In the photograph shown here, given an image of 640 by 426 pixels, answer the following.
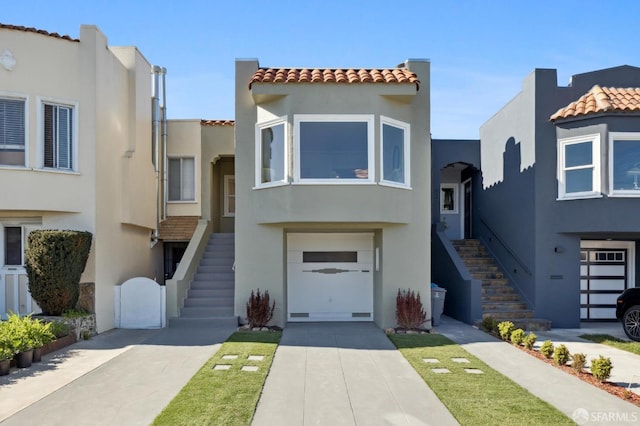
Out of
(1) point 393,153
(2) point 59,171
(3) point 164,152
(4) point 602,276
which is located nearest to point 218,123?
(3) point 164,152

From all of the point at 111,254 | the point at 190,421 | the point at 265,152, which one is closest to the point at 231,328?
the point at 111,254

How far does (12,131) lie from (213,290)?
239 inches

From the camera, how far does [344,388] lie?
280 inches

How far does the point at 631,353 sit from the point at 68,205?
12514 mm

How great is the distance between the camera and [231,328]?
37.8 feet

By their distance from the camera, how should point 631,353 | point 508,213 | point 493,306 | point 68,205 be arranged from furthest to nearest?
point 508,213 → point 493,306 → point 68,205 → point 631,353

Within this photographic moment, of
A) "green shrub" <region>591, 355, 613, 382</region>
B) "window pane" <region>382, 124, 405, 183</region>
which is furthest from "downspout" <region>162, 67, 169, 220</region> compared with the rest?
"green shrub" <region>591, 355, 613, 382</region>

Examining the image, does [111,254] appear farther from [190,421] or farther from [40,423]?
[190,421]

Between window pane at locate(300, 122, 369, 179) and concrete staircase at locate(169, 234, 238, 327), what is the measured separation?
416 cm

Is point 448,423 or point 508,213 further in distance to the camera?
point 508,213

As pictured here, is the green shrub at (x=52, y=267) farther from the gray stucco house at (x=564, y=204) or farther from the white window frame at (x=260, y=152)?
the gray stucco house at (x=564, y=204)

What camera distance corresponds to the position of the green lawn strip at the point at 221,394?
577 centimetres

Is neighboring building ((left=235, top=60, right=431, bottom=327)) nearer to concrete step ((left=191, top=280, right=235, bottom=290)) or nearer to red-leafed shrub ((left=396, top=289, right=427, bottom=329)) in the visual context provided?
red-leafed shrub ((left=396, top=289, right=427, bottom=329))

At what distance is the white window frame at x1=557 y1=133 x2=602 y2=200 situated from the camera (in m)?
12.0
